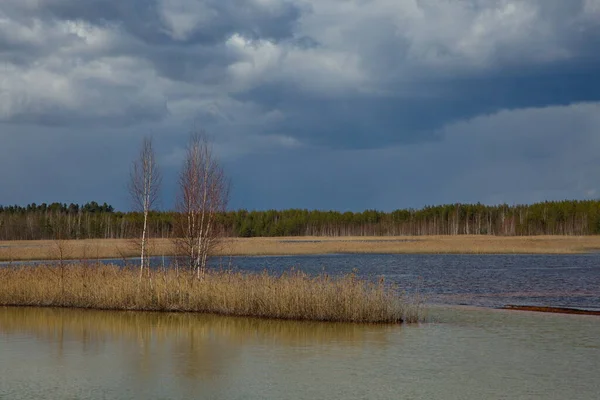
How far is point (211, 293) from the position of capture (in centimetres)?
2273

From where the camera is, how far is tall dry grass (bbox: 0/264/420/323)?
2044 centimetres

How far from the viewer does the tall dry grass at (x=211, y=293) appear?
2044 centimetres

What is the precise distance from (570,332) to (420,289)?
12.8 meters

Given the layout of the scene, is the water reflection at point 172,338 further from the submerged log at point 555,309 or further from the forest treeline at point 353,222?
the forest treeline at point 353,222

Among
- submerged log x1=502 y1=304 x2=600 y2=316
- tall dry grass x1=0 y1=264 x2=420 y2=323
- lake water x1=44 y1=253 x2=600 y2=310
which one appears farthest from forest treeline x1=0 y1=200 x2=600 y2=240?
submerged log x1=502 y1=304 x2=600 y2=316

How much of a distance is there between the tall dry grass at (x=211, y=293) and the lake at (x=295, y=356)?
2.11 ft

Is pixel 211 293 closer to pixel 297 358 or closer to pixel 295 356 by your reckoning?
pixel 295 356

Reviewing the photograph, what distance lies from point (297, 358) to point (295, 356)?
9.1 inches

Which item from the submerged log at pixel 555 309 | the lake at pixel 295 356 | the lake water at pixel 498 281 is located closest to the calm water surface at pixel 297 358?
the lake at pixel 295 356

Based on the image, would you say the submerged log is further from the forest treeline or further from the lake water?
the forest treeline

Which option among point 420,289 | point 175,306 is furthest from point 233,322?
point 420,289

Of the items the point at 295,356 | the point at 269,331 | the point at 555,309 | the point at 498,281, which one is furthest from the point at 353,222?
the point at 295,356

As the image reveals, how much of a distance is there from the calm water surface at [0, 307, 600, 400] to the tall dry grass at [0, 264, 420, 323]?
0.68 meters

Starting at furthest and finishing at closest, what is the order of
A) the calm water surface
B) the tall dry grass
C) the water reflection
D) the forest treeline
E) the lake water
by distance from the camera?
1. the forest treeline
2. the lake water
3. the tall dry grass
4. the water reflection
5. the calm water surface
